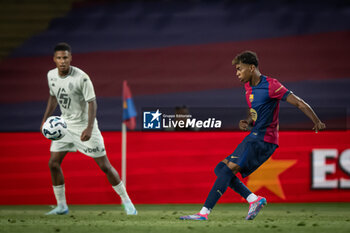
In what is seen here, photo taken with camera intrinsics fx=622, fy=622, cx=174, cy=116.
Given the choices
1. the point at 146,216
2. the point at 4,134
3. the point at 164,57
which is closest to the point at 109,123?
the point at 164,57

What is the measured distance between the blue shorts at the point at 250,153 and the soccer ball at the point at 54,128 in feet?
4.83

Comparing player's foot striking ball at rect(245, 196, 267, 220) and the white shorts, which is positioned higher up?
the white shorts

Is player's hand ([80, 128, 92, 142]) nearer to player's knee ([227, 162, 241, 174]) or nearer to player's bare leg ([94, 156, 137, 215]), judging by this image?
player's bare leg ([94, 156, 137, 215])

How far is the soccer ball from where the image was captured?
4.89 m

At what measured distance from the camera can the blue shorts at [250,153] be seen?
417cm

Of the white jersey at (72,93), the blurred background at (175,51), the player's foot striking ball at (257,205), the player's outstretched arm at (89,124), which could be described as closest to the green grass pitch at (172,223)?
the player's foot striking ball at (257,205)

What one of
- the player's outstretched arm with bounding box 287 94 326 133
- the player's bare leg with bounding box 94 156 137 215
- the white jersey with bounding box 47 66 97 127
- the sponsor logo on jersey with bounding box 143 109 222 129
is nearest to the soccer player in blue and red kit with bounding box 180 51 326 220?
the player's outstretched arm with bounding box 287 94 326 133

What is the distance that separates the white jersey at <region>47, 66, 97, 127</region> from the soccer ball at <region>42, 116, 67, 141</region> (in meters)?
0.07

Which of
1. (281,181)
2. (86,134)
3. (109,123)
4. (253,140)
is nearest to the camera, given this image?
(253,140)

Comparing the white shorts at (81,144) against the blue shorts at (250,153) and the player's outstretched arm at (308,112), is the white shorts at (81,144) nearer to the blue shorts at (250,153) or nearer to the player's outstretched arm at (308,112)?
the blue shorts at (250,153)

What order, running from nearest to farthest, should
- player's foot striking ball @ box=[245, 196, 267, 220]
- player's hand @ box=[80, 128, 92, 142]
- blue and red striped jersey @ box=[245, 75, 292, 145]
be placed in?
blue and red striped jersey @ box=[245, 75, 292, 145], player's foot striking ball @ box=[245, 196, 267, 220], player's hand @ box=[80, 128, 92, 142]

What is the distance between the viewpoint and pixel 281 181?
20.9ft

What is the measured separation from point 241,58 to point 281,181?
247cm

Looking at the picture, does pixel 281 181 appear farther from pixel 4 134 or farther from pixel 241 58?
pixel 4 134
